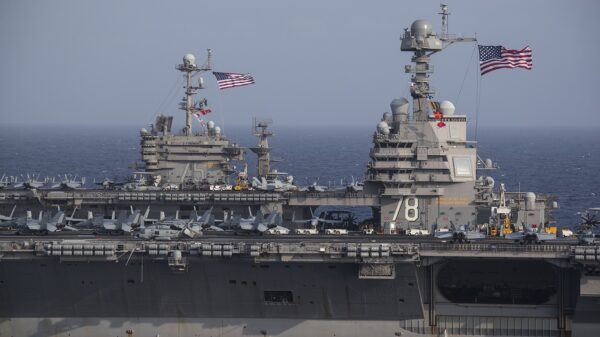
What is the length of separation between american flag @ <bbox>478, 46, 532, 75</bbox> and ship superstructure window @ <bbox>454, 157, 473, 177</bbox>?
3.37 meters

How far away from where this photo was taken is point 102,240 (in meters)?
35.6

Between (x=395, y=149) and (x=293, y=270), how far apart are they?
881 cm

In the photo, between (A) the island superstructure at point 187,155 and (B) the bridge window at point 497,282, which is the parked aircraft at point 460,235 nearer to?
(B) the bridge window at point 497,282

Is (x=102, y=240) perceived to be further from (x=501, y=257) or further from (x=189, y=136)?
(x=189, y=136)

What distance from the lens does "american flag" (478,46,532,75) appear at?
41688mm

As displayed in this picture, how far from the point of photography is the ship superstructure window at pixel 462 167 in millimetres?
41000

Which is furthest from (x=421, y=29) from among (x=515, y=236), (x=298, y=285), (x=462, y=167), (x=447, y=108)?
(x=298, y=285)

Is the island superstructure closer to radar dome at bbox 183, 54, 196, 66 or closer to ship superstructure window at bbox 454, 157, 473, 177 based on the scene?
radar dome at bbox 183, 54, 196, 66

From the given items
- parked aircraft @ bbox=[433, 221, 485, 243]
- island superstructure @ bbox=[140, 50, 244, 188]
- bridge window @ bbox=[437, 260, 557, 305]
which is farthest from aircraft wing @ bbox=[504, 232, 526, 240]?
island superstructure @ bbox=[140, 50, 244, 188]

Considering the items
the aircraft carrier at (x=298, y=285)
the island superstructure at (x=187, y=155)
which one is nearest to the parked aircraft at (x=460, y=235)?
the aircraft carrier at (x=298, y=285)

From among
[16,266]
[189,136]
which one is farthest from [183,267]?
[189,136]

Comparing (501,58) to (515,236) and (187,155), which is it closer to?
(515,236)

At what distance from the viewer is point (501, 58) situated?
4197 cm

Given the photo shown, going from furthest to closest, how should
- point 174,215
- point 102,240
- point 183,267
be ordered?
1. point 174,215
2. point 102,240
3. point 183,267
